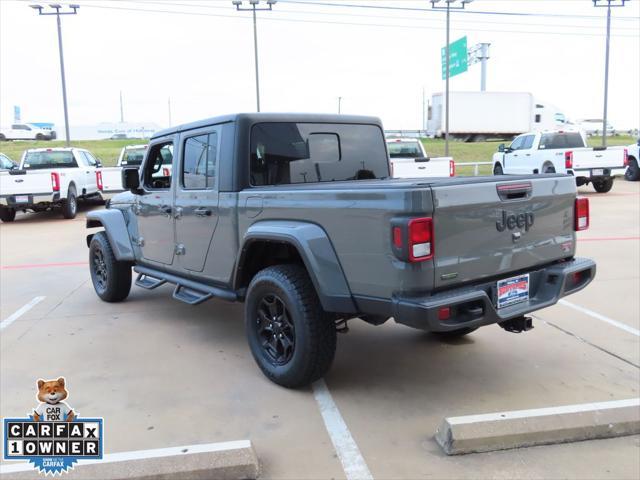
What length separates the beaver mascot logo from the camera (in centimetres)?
274

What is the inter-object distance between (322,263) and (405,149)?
12.9 metres

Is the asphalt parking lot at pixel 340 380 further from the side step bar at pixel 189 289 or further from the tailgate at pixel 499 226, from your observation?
the tailgate at pixel 499 226

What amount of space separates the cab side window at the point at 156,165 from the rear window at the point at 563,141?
14087 mm

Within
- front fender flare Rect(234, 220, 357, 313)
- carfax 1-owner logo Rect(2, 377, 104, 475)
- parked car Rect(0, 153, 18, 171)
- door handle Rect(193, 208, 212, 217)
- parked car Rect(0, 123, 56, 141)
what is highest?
parked car Rect(0, 123, 56, 141)

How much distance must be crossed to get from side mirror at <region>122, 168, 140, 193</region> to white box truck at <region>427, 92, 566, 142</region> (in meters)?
38.0

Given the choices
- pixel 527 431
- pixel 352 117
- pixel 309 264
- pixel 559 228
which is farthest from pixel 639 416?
pixel 352 117

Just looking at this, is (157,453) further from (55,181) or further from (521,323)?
(55,181)

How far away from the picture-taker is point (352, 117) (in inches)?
198

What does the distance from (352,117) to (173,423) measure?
9.62 feet

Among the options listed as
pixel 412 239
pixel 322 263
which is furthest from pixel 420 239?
pixel 322 263

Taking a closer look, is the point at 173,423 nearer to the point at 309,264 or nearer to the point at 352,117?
the point at 309,264

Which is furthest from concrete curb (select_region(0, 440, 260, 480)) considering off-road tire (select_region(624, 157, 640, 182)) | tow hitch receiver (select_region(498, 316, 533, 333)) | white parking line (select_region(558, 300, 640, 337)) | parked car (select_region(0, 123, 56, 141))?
parked car (select_region(0, 123, 56, 141))

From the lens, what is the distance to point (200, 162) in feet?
15.4

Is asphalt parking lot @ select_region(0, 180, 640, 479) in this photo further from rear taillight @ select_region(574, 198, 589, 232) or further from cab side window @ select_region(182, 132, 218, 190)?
cab side window @ select_region(182, 132, 218, 190)
